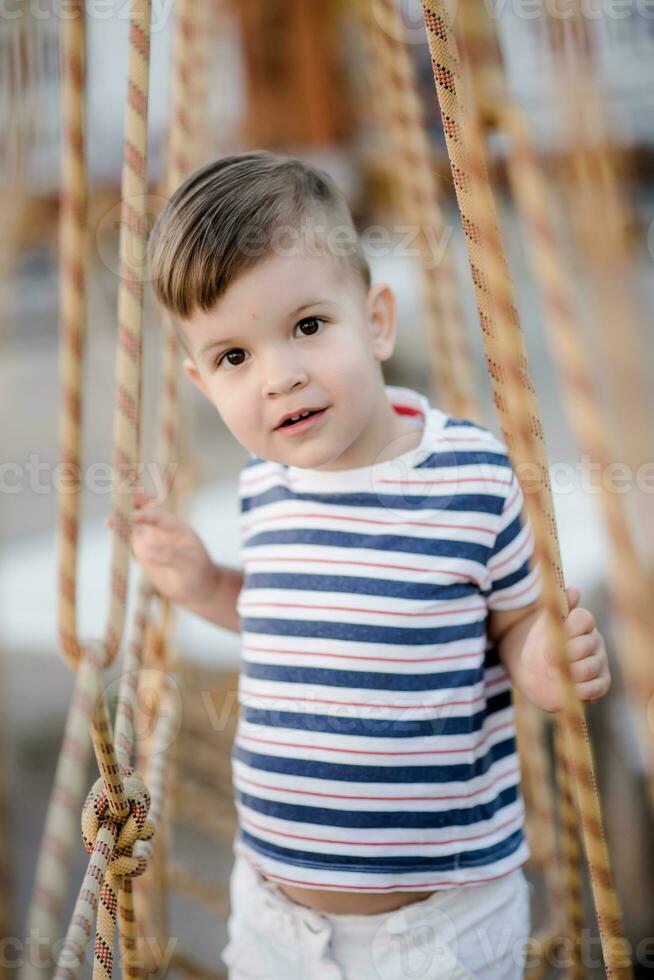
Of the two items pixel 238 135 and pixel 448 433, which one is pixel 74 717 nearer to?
pixel 448 433

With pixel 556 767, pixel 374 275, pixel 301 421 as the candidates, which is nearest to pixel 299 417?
pixel 301 421

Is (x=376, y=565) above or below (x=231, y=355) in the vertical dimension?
below

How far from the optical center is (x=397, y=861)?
0.52 meters

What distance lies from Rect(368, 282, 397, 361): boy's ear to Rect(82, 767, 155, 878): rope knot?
0.85 ft

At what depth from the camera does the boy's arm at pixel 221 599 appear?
0.63 meters

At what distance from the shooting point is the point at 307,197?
53cm

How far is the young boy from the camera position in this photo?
503 mm

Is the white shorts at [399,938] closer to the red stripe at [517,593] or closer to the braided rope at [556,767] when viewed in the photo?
the braided rope at [556,767]

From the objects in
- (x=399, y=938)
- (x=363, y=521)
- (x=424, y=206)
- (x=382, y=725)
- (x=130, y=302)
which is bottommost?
(x=399, y=938)

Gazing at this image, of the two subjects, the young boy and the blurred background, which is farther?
the blurred background

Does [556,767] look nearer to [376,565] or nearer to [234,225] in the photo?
[376,565]

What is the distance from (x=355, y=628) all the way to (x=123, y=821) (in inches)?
5.9

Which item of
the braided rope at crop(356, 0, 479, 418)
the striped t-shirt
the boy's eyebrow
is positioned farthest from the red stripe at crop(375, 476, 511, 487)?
the braided rope at crop(356, 0, 479, 418)

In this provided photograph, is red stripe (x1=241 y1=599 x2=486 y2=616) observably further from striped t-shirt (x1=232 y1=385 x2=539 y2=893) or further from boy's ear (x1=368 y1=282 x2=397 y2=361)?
boy's ear (x1=368 y1=282 x2=397 y2=361)
